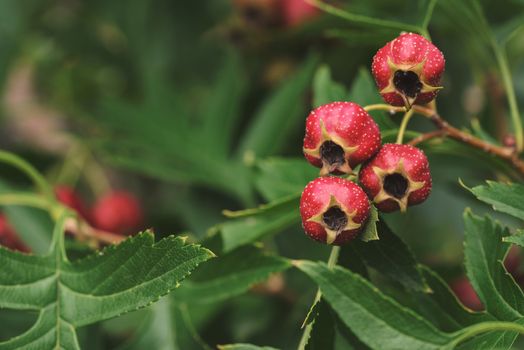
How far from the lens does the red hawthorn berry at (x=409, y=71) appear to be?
835mm

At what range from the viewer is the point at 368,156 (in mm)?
845

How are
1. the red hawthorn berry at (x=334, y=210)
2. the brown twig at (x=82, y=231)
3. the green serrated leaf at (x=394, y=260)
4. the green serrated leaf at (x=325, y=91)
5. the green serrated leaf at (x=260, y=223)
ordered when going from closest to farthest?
the red hawthorn berry at (x=334, y=210)
the green serrated leaf at (x=394, y=260)
the green serrated leaf at (x=260, y=223)
the green serrated leaf at (x=325, y=91)
the brown twig at (x=82, y=231)

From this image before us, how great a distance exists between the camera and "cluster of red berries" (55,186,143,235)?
163 centimetres

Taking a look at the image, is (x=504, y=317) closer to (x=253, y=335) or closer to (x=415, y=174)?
(x=415, y=174)

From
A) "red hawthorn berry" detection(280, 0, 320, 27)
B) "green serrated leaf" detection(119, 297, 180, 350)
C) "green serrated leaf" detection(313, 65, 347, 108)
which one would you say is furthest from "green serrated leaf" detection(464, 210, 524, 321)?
"red hawthorn berry" detection(280, 0, 320, 27)

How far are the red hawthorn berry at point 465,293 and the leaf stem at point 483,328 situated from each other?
62 cm

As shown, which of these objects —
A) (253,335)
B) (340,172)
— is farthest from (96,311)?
(253,335)

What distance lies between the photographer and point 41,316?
0.98 meters

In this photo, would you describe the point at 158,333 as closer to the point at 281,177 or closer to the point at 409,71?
A: the point at 281,177

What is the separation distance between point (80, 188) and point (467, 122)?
3.90ft

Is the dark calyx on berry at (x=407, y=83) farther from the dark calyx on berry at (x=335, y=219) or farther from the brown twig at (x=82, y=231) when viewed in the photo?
the brown twig at (x=82, y=231)

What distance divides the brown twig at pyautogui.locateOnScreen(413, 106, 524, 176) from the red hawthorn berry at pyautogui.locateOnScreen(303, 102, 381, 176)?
0.10 m

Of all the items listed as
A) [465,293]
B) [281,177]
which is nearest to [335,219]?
Answer: [281,177]

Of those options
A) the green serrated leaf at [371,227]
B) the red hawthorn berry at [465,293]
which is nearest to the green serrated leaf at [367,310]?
the green serrated leaf at [371,227]
